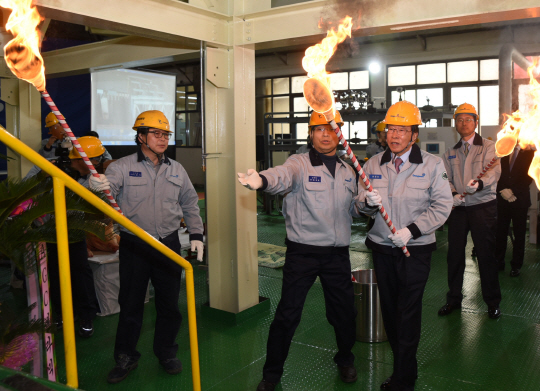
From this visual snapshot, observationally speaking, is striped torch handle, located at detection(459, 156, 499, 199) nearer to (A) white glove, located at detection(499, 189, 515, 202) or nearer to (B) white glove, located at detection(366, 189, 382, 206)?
(B) white glove, located at detection(366, 189, 382, 206)

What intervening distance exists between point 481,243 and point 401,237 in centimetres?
206

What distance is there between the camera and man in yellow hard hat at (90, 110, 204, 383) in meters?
3.62

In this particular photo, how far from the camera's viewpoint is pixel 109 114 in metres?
10.7

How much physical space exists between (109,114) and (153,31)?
7.35m

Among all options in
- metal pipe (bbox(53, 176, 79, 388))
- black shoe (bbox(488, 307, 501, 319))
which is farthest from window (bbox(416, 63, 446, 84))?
metal pipe (bbox(53, 176, 79, 388))

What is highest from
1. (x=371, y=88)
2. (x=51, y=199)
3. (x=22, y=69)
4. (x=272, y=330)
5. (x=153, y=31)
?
(x=371, y=88)

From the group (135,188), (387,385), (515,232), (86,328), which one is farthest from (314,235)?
(515,232)

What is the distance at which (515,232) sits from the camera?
657 centimetres

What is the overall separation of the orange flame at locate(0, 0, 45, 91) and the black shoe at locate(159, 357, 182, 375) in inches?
86.6

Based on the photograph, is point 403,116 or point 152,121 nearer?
point 403,116

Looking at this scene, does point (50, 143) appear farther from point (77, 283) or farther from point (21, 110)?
point (77, 283)

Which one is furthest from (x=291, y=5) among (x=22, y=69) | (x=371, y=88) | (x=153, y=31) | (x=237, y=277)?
(x=371, y=88)

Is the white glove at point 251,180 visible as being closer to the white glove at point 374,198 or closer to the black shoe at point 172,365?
the white glove at point 374,198

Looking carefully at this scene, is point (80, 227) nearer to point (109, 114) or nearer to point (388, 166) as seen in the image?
point (388, 166)
